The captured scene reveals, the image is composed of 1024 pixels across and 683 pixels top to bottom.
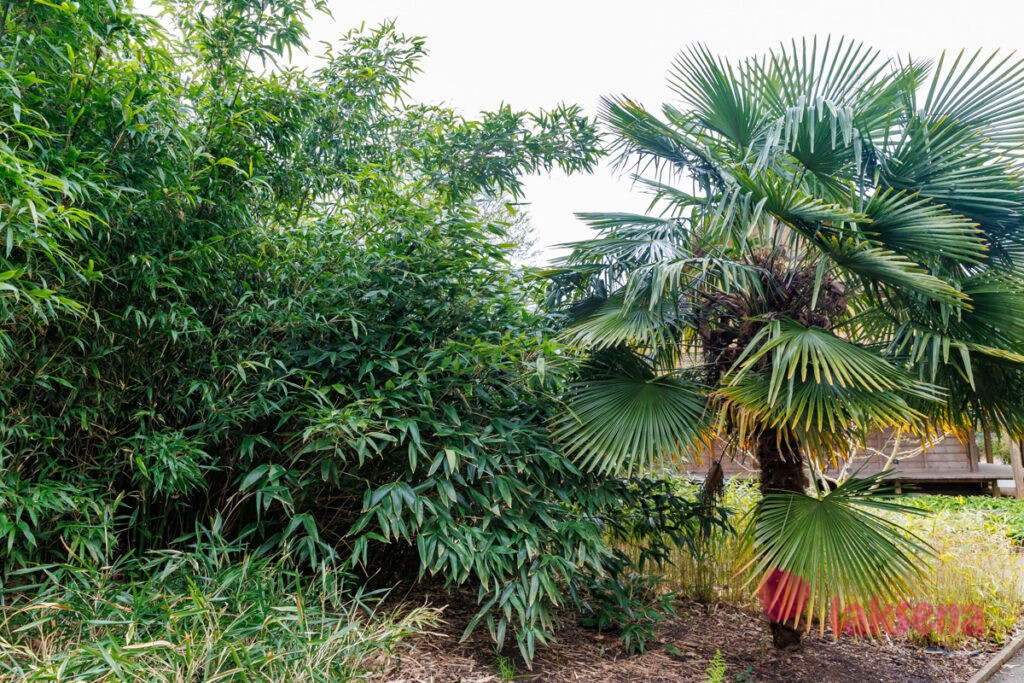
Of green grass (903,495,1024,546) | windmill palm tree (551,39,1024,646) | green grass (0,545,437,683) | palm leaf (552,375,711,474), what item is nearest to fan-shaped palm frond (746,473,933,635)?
windmill palm tree (551,39,1024,646)

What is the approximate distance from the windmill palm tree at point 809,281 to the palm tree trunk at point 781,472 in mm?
10

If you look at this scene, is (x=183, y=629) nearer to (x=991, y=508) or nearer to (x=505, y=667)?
(x=505, y=667)

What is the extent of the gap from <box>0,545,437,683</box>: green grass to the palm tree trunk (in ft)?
5.59

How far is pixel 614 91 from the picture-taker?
10.8 ft

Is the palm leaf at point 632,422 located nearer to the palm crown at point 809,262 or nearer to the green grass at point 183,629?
the palm crown at point 809,262

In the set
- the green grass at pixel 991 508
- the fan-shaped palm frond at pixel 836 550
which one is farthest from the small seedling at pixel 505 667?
the green grass at pixel 991 508

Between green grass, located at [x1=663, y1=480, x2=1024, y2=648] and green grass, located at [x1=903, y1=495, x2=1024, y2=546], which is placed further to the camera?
green grass, located at [x1=903, y1=495, x2=1024, y2=546]

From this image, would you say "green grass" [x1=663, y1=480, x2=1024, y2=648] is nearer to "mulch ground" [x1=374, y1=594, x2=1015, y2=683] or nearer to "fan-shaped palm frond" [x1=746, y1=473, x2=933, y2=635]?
"mulch ground" [x1=374, y1=594, x2=1015, y2=683]

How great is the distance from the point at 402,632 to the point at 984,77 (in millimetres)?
3463

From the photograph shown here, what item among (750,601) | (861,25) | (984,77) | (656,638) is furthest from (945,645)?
(861,25)

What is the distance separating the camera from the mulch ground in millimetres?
2441

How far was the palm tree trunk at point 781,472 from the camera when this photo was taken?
2.86 m

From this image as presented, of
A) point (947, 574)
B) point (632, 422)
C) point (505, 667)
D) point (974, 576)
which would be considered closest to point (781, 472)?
point (632, 422)

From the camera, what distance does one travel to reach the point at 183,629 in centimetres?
188
